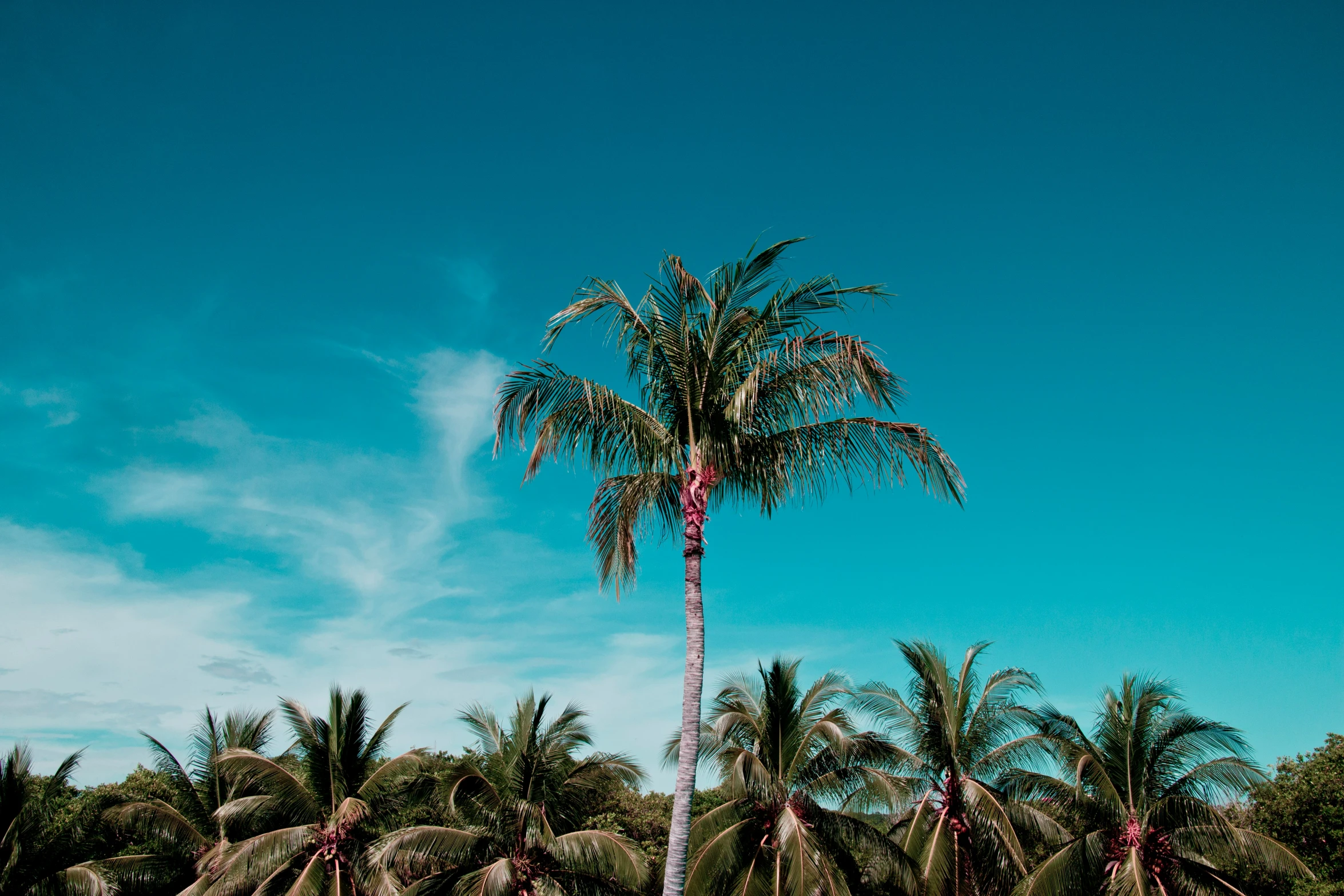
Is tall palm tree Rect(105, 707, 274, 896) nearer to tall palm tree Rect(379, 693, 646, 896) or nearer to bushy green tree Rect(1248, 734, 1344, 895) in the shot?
tall palm tree Rect(379, 693, 646, 896)

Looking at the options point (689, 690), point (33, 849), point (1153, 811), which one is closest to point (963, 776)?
point (1153, 811)

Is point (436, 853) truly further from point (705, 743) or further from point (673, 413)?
point (673, 413)

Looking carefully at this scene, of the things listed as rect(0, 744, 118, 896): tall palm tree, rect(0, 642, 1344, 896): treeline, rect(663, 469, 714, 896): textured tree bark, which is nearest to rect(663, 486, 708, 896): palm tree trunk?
rect(663, 469, 714, 896): textured tree bark

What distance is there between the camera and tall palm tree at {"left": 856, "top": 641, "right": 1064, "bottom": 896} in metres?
20.2

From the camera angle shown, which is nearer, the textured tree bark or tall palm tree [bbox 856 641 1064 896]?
the textured tree bark

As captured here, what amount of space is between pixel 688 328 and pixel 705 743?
1185 cm

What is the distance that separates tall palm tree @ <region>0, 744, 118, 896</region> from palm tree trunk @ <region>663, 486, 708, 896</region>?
613 inches

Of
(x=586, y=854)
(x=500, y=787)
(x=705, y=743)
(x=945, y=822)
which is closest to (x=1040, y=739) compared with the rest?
(x=945, y=822)

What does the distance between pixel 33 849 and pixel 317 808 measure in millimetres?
5785

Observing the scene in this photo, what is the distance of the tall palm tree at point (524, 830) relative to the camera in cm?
1955

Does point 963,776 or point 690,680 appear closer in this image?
point 690,680

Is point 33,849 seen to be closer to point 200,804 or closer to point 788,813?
point 200,804

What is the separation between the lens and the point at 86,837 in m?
21.2

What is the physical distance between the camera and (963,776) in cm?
2098
